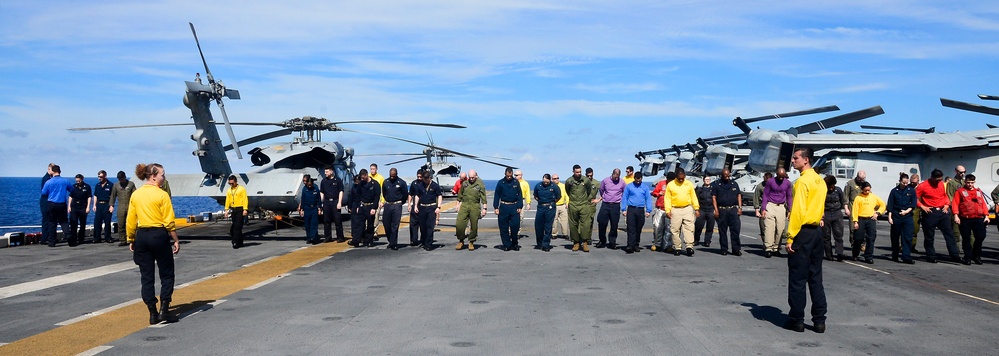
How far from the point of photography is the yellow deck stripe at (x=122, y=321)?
20.9ft

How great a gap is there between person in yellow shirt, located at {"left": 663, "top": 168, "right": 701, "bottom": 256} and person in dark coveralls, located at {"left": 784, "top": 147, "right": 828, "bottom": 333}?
7129 millimetres

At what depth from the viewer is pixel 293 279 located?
A: 10734 mm

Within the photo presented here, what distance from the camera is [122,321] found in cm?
757

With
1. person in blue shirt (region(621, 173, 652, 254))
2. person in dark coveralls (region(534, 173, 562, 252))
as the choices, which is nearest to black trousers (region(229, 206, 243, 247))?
person in dark coveralls (region(534, 173, 562, 252))

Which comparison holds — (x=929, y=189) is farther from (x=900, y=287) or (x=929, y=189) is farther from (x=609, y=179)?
(x=609, y=179)

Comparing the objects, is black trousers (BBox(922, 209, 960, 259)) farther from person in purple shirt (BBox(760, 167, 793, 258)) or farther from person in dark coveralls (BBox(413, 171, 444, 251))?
person in dark coveralls (BBox(413, 171, 444, 251))

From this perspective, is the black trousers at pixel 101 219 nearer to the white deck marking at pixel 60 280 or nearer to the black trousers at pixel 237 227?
the black trousers at pixel 237 227

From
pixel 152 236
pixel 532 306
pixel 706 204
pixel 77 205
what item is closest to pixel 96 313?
pixel 152 236

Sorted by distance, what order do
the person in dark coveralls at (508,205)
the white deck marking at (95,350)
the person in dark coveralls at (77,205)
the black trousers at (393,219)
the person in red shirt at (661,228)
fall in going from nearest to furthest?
1. the white deck marking at (95,350)
2. the person in dark coveralls at (508,205)
3. the person in red shirt at (661,228)
4. the black trousers at (393,219)
5. the person in dark coveralls at (77,205)

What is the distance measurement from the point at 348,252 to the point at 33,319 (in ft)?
24.3

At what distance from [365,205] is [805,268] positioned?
34.3 ft

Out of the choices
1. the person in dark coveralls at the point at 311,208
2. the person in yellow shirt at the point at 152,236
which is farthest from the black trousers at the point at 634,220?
the person in yellow shirt at the point at 152,236

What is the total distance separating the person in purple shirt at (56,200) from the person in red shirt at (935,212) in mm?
17293

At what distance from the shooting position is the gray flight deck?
21.1 feet
